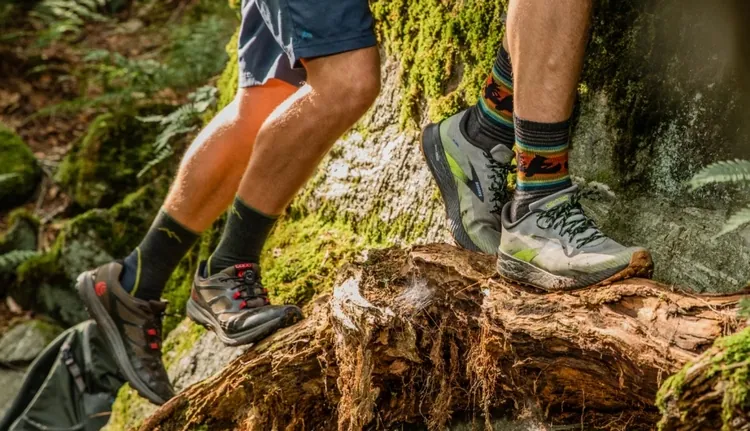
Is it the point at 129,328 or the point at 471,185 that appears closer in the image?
the point at 471,185

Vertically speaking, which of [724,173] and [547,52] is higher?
[547,52]

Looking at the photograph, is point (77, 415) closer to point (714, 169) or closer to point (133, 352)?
point (133, 352)

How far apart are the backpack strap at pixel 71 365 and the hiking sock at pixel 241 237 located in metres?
1.40

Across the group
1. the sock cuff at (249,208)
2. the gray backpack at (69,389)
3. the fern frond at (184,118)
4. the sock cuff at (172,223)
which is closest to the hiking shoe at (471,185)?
the sock cuff at (249,208)

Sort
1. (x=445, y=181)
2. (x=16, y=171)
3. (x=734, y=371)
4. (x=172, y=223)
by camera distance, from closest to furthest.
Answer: (x=734, y=371) → (x=445, y=181) → (x=172, y=223) → (x=16, y=171)

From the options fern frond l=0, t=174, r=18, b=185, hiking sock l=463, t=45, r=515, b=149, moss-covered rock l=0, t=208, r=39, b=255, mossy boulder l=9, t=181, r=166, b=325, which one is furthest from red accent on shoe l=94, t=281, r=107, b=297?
fern frond l=0, t=174, r=18, b=185

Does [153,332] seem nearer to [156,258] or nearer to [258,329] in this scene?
[156,258]

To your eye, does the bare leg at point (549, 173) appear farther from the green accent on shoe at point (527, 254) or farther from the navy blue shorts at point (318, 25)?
the navy blue shorts at point (318, 25)

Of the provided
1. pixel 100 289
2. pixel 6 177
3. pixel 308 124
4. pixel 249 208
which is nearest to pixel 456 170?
pixel 308 124

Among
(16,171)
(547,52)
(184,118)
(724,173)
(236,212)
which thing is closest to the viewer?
(724,173)

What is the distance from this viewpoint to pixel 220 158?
3.48m

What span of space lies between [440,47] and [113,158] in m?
4.17

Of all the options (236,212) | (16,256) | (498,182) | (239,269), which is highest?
(498,182)

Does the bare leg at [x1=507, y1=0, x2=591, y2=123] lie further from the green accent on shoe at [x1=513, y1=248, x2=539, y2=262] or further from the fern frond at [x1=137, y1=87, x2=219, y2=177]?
the fern frond at [x1=137, y1=87, x2=219, y2=177]
